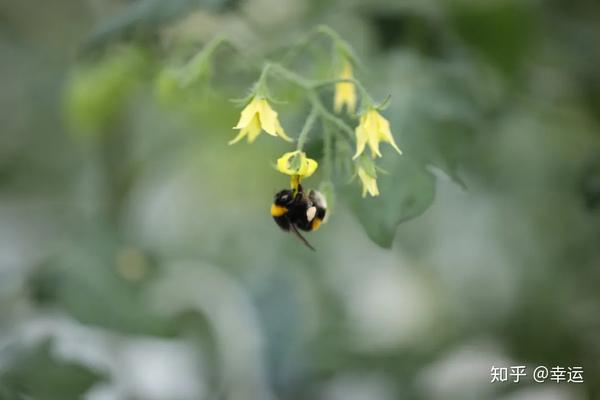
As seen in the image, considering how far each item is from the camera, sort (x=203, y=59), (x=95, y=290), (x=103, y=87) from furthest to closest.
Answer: (x=103, y=87) < (x=95, y=290) < (x=203, y=59)

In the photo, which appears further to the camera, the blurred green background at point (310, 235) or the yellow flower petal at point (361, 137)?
the blurred green background at point (310, 235)

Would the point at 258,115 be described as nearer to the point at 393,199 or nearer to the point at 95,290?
the point at 393,199

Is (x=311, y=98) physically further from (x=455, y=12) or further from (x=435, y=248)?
(x=435, y=248)

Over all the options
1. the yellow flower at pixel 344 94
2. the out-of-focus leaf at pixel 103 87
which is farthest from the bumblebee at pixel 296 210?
the out-of-focus leaf at pixel 103 87

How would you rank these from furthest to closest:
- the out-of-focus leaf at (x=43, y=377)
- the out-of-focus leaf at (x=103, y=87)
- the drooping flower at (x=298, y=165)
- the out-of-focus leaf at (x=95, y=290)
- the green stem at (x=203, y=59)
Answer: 1. the out-of-focus leaf at (x=103, y=87)
2. the out-of-focus leaf at (x=95, y=290)
3. the out-of-focus leaf at (x=43, y=377)
4. the green stem at (x=203, y=59)
5. the drooping flower at (x=298, y=165)

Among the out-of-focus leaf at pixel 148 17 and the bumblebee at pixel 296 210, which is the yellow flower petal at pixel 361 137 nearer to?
the bumblebee at pixel 296 210

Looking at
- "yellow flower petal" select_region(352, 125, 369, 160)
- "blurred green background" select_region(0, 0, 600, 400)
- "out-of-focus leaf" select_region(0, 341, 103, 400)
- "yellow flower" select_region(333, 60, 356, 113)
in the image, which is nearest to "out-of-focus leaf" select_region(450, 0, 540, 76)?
"blurred green background" select_region(0, 0, 600, 400)

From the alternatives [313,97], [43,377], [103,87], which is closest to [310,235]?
[103,87]

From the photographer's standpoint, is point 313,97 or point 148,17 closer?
point 313,97
